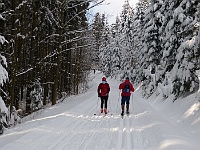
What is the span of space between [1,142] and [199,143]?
20.1ft

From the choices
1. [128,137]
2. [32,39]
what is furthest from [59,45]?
[128,137]

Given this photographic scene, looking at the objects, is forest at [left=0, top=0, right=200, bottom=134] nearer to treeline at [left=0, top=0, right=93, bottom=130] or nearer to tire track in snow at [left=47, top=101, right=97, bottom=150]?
treeline at [left=0, top=0, right=93, bottom=130]

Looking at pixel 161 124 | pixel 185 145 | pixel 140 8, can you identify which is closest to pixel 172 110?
pixel 161 124

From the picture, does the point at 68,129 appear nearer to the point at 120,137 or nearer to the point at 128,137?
the point at 120,137

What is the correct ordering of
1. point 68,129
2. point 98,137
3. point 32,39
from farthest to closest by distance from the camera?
point 32,39 < point 68,129 < point 98,137

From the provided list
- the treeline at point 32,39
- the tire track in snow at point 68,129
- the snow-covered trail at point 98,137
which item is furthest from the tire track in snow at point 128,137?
the treeline at point 32,39

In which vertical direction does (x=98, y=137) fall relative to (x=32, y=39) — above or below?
below

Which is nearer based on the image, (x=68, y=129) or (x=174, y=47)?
(x=68, y=129)

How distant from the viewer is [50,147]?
7719 millimetres

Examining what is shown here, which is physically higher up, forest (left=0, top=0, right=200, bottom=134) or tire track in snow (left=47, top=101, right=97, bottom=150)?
forest (left=0, top=0, right=200, bottom=134)

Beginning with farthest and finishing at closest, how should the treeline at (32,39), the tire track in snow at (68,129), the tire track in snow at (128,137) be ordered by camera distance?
the treeline at (32,39)
the tire track in snow at (128,137)
the tire track in snow at (68,129)

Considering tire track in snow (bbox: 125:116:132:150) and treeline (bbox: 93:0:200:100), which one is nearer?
tire track in snow (bbox: 125:116:132:150)

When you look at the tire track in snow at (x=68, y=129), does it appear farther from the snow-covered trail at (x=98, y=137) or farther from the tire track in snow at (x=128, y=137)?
the tire track in snow at (x=128, y=137)

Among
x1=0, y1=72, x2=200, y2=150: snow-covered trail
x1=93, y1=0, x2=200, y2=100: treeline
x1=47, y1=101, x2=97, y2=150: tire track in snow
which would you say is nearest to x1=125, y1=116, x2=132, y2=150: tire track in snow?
x1=0, y1=72, x2=200, y2=150: snow-covered trail
